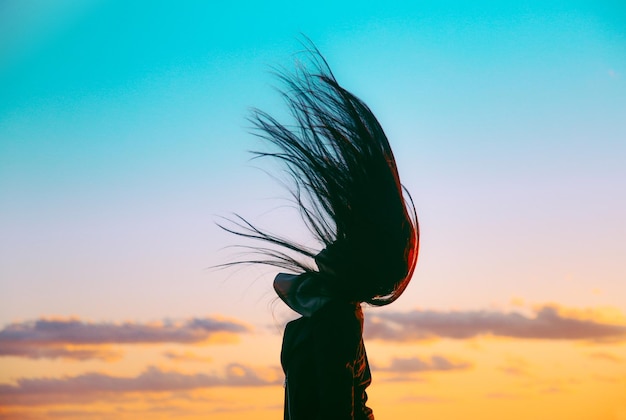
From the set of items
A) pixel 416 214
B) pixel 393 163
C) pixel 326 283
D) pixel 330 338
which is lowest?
pixel 330 338

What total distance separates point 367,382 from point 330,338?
507 millimetres

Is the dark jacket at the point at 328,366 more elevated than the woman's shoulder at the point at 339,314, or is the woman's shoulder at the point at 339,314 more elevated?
the woman's shoulder at the point at 339,314

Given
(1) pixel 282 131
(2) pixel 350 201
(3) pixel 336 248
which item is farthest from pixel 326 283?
(1) pixel 282 131

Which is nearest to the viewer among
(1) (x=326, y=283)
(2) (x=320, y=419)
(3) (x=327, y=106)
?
(2) (x=320, y=419)

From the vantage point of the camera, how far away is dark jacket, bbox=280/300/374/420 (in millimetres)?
4125

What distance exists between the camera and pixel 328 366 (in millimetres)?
4152

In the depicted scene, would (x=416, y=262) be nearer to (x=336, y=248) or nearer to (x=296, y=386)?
(x=336, y=248)

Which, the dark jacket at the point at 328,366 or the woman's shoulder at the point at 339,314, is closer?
the dark jacket at the point at 328,366

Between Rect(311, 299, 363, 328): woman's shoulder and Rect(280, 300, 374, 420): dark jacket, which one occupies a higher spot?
Rect(311, 299, 363, 328): woman's shoulder

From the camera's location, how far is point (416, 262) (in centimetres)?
455

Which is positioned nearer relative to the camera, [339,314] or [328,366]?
[328,366]

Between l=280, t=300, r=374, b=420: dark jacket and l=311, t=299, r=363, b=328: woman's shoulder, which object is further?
l=311, t=299, r=363, b=328: woman's shoulder

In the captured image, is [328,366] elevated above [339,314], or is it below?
below

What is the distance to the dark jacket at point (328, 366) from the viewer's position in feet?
13.5
